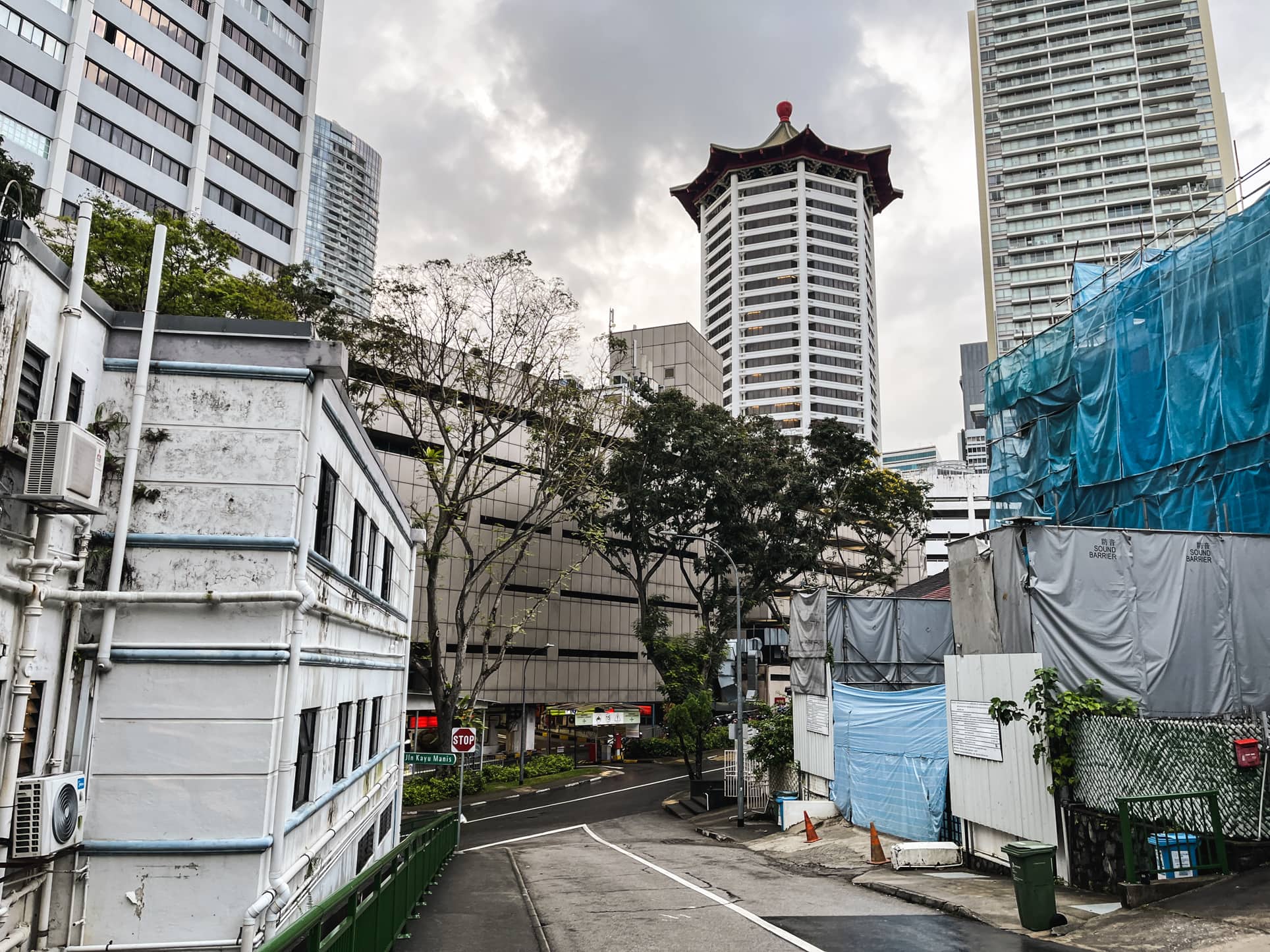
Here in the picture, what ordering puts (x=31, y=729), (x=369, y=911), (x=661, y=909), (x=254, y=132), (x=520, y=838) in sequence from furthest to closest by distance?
(x=254, y=132)
(x=520, y=838)
(x=661, y=909)
(x=369, y=911)
(x=31, y=729)

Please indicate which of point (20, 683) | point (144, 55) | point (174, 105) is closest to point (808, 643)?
point (20, 683)

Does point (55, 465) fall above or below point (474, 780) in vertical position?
above

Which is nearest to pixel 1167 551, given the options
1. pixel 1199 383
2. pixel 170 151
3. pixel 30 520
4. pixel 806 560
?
pixel 1199 383

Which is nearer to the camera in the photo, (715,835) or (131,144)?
(715,835)

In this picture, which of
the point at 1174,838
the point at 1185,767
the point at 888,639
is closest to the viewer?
the point at 1174,838

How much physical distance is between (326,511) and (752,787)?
24372mm

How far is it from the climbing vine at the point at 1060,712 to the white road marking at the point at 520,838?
15.9 metres

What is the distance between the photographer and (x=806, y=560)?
48562 mm

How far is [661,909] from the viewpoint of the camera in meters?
13.5

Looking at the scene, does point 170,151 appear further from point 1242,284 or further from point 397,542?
point 1242,284

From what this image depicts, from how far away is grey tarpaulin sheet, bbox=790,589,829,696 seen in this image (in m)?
25.5

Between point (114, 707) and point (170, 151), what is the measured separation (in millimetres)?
52317

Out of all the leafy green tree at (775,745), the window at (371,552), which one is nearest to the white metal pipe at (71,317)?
the window at (371,552)

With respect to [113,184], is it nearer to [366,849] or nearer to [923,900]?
[366,849]
